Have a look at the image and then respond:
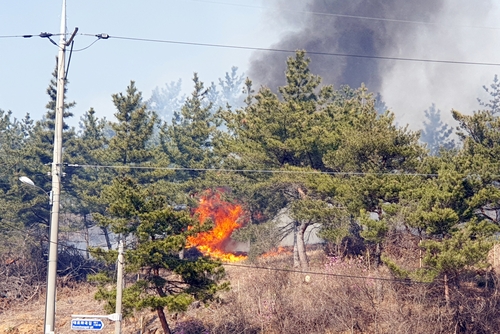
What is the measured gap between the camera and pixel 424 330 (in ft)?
79.3

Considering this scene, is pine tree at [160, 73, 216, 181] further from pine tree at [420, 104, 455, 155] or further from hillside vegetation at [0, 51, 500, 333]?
pine tree at [420, 104, 455, 155]

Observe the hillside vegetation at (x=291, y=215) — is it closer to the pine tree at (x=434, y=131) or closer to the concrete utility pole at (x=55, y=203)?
the concrete utility pole at (x=55, y=203)

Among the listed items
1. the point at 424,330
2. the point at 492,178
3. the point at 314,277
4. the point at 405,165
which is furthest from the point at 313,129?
the point at 424,330

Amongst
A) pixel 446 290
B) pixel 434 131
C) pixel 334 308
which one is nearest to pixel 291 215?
pixel 334 308

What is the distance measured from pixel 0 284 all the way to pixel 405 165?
25961 mm

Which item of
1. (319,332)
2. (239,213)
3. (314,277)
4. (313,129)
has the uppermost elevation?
(313,129)

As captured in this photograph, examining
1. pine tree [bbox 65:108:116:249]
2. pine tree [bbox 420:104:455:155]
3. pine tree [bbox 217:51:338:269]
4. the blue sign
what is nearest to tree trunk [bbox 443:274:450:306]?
pine tree [bbox 217:51:338:269]

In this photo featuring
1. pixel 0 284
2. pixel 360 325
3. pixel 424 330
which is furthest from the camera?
pixel 0 284

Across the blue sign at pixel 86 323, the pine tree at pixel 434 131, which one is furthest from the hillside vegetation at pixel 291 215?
the pine tree at pixel 434 131

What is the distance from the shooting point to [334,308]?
86.3 feet

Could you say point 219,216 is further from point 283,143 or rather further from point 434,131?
point 434,131

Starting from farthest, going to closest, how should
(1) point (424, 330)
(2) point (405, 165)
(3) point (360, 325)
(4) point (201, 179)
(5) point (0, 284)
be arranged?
(4) point (201, 179)
(5) point (0, 284)
(2) point (405, 165)
(3) point (360, 325)
(1) point (424, 330)

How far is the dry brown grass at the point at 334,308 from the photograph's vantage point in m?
24.8

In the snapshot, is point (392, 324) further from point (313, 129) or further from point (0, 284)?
point (0, 284)
